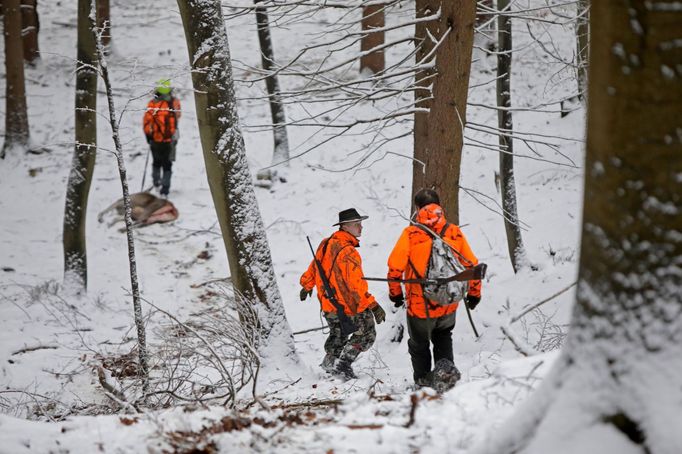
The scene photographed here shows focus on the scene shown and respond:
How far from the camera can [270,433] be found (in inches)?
127

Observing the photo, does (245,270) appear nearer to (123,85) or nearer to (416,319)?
(416,319)

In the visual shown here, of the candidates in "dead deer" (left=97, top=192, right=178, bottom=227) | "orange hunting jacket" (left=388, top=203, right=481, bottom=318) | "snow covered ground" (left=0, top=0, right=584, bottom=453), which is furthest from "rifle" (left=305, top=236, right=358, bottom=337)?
"dead deer" (left=97, top=192, right=178, bottom=227)

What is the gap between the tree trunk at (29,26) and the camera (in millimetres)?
19266

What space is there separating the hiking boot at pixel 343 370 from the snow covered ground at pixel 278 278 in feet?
0.36

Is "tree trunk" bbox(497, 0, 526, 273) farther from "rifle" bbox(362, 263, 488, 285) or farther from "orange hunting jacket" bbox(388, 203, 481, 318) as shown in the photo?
"rifle" bbox(362, 263, 488, 285)

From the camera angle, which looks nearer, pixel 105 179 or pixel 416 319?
pixel 416 319

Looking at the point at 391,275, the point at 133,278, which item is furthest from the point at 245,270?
the point at 391,275

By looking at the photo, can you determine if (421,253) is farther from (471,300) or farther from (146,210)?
(146,210)

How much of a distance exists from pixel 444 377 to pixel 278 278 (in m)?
5.71

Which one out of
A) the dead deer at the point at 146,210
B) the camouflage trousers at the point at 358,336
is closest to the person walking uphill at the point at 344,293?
the camouflage trousers at the point at 358,336

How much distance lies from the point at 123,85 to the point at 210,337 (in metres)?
16.0

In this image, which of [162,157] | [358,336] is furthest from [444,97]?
[162,157]

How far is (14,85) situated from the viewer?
15523 millimetres

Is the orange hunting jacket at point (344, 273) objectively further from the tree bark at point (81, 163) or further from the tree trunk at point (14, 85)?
the tree trunk at point (14, 85)
